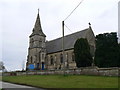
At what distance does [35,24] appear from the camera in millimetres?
67875

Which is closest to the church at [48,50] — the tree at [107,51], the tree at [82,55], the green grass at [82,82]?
the tree at [82,55]

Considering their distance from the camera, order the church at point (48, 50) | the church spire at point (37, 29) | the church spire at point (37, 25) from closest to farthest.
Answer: the church at point (48, 50) → the church spire at point (37, 29) → the church spire at point (37, 25)

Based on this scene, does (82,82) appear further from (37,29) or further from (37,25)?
(37,25)

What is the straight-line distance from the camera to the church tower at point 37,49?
6288 cm

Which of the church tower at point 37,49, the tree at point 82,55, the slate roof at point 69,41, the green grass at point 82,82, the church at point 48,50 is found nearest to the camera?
the green grass at point 82,82

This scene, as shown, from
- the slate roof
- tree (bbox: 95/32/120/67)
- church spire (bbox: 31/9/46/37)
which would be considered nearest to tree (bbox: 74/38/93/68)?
tree (bbox: 95/32/120/67)

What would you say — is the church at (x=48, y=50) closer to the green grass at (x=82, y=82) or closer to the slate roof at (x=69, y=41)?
the slate roof at (x=69, y=41)

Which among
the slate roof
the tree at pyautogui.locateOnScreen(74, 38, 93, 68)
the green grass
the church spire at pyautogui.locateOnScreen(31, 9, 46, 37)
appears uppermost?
the church spire at pyautogui.locateOnScreen(31, 9, 46, 37)

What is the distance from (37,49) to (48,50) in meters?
3.76

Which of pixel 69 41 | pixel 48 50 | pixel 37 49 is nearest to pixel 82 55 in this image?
pixel 69 41

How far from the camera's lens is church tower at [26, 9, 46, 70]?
206ft

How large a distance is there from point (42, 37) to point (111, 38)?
110 feet

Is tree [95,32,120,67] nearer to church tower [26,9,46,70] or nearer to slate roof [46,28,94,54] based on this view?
slate roof [46,28,94,54]

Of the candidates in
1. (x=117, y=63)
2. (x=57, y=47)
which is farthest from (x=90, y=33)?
(x=117, y=63)
